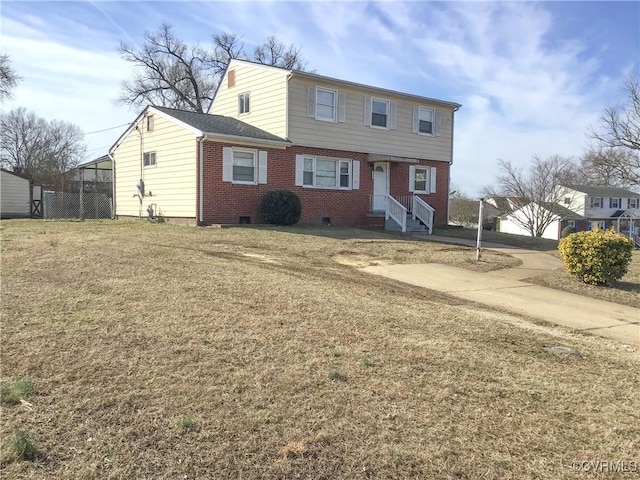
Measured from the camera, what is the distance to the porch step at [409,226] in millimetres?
19667

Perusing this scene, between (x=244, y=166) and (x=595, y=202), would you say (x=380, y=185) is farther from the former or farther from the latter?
(x=595, y=202)

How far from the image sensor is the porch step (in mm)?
19667

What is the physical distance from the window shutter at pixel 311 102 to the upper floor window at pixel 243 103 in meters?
2.81

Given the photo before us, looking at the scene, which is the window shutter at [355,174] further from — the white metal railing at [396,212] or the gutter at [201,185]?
the gutter at [201,185]

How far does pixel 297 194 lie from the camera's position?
1855cm

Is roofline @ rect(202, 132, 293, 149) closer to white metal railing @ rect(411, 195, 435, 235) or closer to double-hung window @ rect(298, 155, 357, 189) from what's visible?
double-hung window @ rect(298, 155, 357, 189)

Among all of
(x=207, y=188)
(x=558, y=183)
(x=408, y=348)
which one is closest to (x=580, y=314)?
(x=408, y=348)

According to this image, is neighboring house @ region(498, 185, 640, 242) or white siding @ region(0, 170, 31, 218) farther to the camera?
neighboring house @ region(498, 185, 640, 242)

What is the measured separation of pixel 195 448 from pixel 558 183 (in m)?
53.6

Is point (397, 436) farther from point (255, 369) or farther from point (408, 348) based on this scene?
point (408, 348)

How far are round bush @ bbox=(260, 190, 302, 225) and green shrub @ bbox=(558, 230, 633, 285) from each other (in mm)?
9263

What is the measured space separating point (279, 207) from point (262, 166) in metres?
1.75

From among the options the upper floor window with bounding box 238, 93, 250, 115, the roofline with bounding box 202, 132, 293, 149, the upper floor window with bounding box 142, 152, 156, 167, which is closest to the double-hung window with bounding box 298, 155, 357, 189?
the roofline with bounding box 202, 132, 293, 149

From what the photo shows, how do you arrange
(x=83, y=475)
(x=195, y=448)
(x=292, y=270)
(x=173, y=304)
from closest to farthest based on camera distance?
(x=83, y=475), (x=195, y=448), (x=173, y=304), (x=292, y=270)
